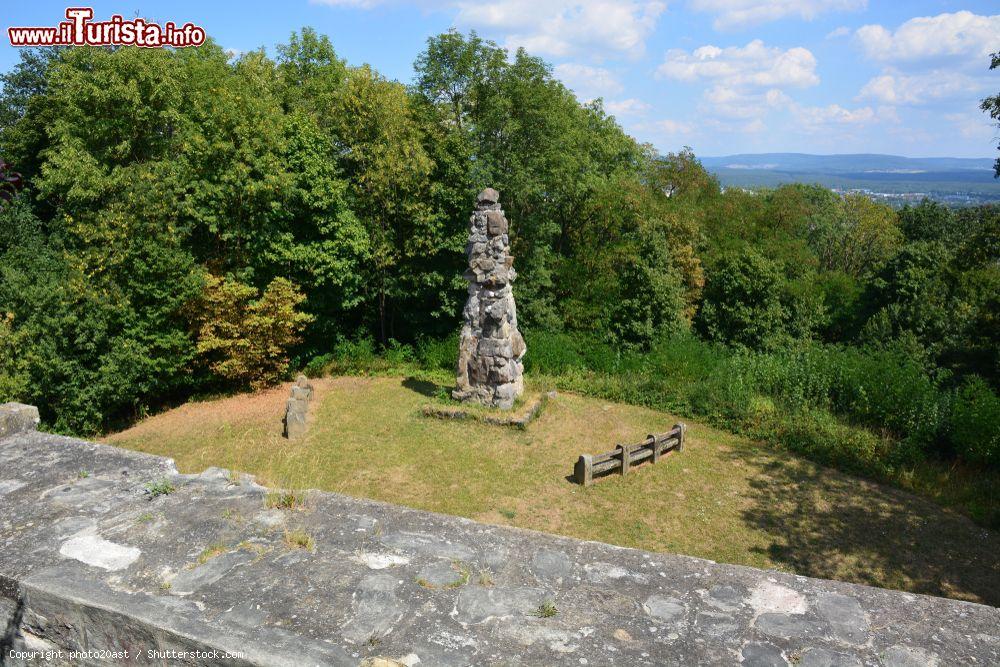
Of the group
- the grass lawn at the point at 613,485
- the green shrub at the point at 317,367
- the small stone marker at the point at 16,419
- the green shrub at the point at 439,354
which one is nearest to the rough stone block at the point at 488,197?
the grass lawn at the point at 613,485

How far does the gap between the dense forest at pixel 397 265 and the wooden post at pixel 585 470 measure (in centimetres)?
560

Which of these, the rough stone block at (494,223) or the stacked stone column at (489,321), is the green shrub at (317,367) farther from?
the rough stone block at (494,223)

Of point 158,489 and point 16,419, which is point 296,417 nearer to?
point 16,419

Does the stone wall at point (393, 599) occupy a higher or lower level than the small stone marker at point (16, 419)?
lower

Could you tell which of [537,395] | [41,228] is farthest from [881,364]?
[41,228]

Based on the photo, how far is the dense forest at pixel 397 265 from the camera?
15562mm

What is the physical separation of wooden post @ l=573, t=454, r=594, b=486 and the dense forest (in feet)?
18.4

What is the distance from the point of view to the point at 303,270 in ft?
67.6

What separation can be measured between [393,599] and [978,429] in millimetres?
15696

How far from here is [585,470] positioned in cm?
1259

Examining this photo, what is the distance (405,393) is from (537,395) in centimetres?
419

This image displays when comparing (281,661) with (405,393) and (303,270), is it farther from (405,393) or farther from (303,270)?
(303,270)

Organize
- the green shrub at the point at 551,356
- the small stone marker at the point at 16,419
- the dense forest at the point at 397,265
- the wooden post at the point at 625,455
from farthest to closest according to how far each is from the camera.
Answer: the green shrub at the point at 551,356 → the dense forest at the point at 397,265 → the wooden post at the point at 625,455 → the small stone marker at the point at 16,419

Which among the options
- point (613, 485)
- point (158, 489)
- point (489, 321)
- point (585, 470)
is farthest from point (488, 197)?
point (158, 489)
